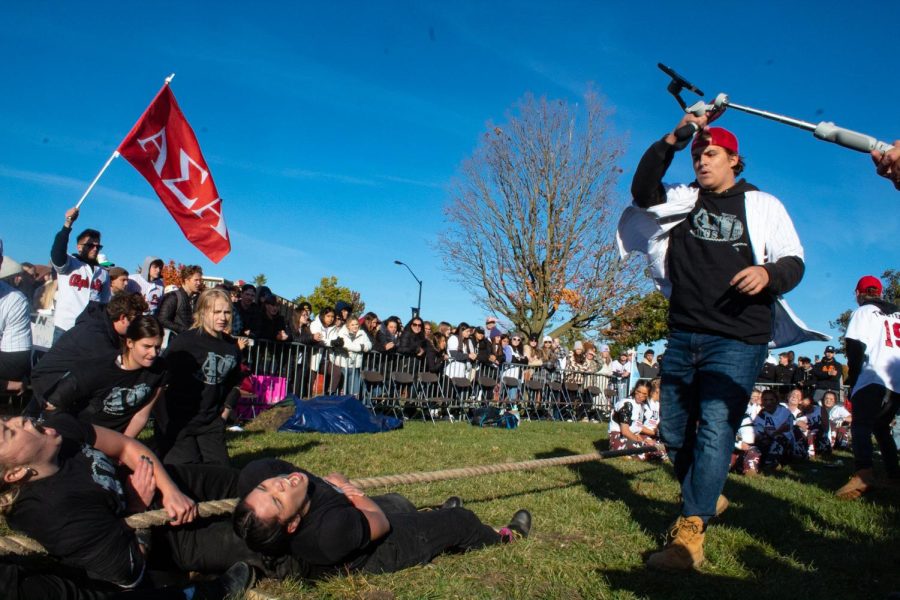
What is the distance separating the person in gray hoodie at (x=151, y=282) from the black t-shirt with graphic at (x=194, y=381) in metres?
4.71

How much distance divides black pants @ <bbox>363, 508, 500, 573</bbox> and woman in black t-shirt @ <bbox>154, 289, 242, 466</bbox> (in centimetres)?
177

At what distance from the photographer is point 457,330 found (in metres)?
15.4

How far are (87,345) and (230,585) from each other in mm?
2276

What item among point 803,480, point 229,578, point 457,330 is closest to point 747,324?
point 229,578

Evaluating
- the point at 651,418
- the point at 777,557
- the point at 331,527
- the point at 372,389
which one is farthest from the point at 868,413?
the point at 372,389

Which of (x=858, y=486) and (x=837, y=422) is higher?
(x=837, y=422)

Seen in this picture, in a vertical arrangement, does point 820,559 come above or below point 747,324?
below

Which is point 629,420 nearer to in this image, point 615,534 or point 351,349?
point 351,349

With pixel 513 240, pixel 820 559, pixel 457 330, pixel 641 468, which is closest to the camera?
pixel 820 559

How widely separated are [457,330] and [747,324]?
11781mm

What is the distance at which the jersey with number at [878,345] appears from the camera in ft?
21.7

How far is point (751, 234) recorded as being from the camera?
148 inches

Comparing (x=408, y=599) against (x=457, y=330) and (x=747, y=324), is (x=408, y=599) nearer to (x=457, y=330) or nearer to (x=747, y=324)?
(x=747, y=324)

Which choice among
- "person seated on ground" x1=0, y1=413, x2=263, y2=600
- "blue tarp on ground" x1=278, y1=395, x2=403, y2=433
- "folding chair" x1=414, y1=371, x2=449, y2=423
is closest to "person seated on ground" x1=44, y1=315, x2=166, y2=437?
"person seated on ground" x1=0, y1=413, x2=263, y2=600
